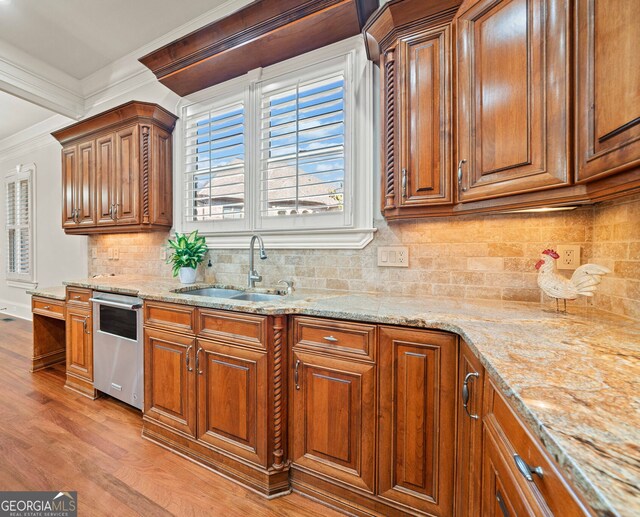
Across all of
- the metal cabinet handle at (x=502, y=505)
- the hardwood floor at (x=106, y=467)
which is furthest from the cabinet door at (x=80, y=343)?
the metal cabinet handle at (x=502, y=505)

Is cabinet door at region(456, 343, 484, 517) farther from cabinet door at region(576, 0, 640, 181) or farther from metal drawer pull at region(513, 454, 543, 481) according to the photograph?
cabinet door at region(576, 0, 640, 181)

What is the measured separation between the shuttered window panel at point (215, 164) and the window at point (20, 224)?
148 inches

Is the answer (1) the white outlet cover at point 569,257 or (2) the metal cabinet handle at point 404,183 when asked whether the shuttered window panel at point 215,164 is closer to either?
(2) the metal cabinet handle at point 404,183

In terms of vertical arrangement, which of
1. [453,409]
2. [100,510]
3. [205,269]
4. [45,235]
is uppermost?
[45,235]

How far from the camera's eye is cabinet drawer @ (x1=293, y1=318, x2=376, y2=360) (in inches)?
54.8

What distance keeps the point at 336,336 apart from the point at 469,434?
0.65 meters

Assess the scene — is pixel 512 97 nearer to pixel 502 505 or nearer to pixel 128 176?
pixel 502 505

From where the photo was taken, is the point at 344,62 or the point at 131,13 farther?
the point at 131,13

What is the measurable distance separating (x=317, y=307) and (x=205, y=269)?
1.62 m

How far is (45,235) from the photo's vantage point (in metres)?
4.50

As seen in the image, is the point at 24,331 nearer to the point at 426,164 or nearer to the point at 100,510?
the point at 100,510

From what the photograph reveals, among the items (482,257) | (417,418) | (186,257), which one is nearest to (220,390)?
(417,418)

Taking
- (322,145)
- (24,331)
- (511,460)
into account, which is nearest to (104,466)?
(511,460)

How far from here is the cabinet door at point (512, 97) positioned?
1155 mm
